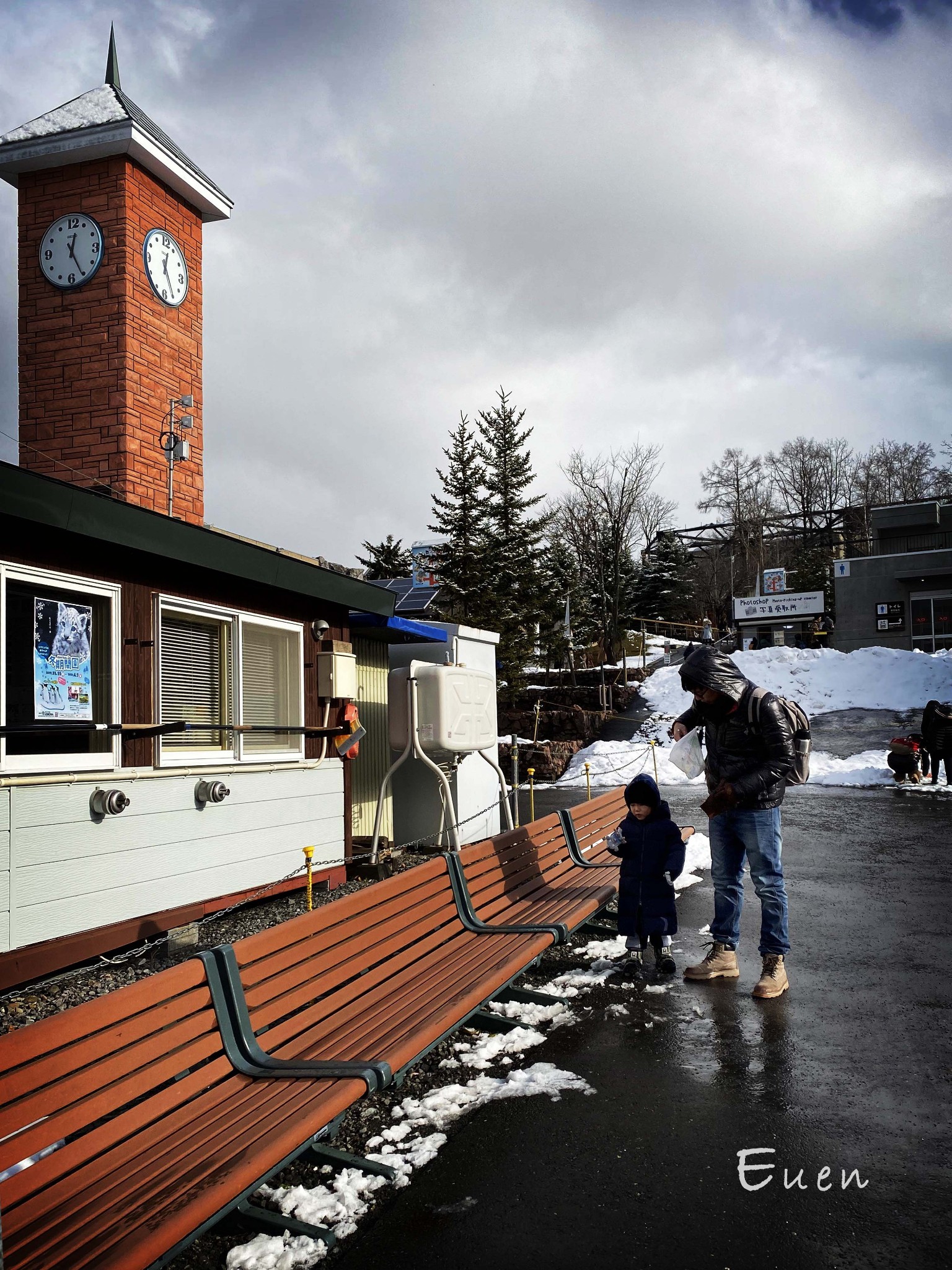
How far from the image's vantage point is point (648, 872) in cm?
606

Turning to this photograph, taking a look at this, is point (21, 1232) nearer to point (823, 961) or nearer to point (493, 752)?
point (823, 961)

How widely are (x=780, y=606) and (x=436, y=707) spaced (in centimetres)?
3807

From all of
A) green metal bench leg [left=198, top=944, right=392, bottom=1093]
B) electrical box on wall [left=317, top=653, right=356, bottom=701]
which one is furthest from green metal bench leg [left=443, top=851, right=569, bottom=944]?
electrical box on wall [left=317, top=653, right=356, bottom=701]

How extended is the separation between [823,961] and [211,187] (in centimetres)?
1203

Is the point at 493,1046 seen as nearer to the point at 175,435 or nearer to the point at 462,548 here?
the point at 175,435

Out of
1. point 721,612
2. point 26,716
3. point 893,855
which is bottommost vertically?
point 893,855

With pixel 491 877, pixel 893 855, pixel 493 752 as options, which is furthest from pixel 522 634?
pixel 491 877

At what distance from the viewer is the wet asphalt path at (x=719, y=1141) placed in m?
3.01

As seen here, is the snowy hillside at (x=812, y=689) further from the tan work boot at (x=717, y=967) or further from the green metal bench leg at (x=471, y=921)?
the green metal bench leg at (x=471, y=921)

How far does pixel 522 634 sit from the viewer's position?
33.3 m

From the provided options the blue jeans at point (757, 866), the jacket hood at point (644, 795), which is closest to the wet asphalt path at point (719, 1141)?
the blue jeans at point (757, 866)

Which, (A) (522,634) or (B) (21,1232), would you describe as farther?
(A) (522,634)

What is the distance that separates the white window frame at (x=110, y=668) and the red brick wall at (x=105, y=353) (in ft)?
14.0

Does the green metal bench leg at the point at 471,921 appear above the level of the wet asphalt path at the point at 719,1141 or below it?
above
